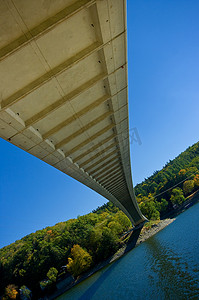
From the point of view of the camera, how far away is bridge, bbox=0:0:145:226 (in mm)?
3521

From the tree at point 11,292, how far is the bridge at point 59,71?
181 feet

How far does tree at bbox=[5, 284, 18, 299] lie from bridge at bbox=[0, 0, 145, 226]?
55265 mm

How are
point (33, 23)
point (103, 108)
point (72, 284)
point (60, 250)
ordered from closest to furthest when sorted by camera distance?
point (33, 23), point (103, 108), point (72, 284), point (60, 250)

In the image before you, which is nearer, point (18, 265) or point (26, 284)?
point (26, 284)

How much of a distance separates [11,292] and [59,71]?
60424mm

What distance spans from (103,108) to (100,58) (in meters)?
2.47

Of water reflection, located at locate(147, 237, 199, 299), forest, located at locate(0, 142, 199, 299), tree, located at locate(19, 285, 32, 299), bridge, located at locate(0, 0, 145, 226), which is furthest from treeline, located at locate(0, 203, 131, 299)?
bridge, located at locate(0, 0, 145, 226)

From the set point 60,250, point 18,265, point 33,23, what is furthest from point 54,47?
point 18,265

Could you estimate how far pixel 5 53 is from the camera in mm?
3553

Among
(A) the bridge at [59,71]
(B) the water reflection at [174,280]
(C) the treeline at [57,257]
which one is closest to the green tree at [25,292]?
(C) the treeline at [57,257]

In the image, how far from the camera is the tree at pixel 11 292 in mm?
41594

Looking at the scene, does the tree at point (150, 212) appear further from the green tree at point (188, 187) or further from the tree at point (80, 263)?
the tree at point (80, 263)

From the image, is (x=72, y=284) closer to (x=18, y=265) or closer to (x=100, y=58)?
(x=18, y=265)

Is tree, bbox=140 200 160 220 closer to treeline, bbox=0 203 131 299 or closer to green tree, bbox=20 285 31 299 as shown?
treeline, bbox=0 203 131 299
